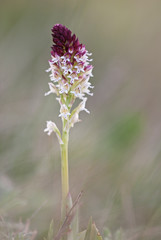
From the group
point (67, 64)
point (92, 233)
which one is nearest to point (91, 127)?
point (67, 64)

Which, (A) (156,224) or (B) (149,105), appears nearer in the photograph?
(A) (156,224)

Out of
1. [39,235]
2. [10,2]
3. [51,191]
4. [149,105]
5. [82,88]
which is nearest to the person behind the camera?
[82,88]

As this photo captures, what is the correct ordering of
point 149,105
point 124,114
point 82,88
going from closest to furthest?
1. point 82,88
2. point 124,114
3. point 149,105

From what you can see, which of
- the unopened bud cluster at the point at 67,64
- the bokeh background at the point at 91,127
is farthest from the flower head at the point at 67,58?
the bokeh background at the point at 91,127

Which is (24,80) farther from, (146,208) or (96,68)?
(146,208)

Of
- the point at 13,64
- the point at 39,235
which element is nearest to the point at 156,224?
the point at 39,235

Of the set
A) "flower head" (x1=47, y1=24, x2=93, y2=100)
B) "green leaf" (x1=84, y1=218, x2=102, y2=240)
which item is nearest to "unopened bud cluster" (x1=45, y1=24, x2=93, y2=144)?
"flower head" (x1=47, y1=24, x2=93, y2=100)

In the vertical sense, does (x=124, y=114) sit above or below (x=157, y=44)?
below

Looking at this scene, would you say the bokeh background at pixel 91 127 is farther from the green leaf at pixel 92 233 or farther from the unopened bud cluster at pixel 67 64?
the unopened bud cluster at pixel 67 64

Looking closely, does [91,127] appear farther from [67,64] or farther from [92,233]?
[92,233]
